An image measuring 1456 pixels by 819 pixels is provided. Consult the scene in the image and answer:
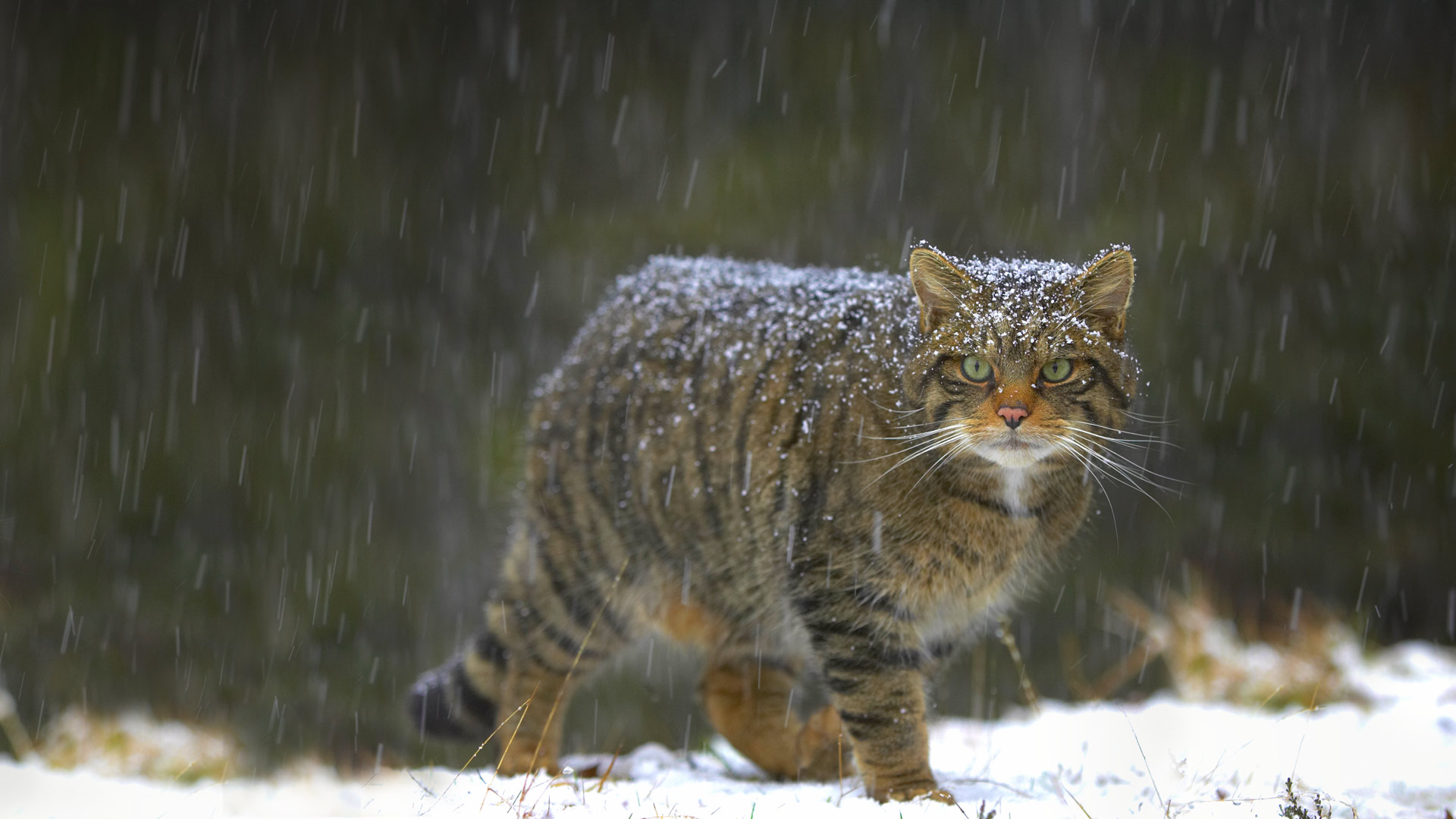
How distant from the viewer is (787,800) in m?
2.90

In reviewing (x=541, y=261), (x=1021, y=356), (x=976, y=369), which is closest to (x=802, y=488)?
(x=976, y=369)

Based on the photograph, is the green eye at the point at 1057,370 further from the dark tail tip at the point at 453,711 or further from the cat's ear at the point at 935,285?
the dark tail tip at the point at 453,711

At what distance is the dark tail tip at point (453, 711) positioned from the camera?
3842mm

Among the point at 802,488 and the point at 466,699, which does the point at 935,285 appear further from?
the point at 466,699

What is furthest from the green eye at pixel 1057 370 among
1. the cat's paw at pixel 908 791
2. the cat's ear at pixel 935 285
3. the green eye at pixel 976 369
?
the cat's paw at pixel 908 791

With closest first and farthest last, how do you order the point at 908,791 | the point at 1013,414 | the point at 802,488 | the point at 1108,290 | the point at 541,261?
1. the point at 1013,414
2. the point at 1108,290
3. the point at 908,791
4. the point at 802,488
5. the point at 541,261

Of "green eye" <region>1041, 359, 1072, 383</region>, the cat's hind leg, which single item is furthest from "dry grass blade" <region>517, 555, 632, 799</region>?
"green eye" <region>1041, 359, 1072, 383</region>

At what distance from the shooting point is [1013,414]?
8.95 ft

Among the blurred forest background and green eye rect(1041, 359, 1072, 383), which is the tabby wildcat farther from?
the blurred forest background

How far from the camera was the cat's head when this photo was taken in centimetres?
278

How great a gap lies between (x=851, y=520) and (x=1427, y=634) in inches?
199

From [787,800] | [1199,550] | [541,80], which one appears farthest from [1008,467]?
[541,80]

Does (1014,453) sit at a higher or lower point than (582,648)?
higher

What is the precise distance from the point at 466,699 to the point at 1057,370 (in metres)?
2.36
